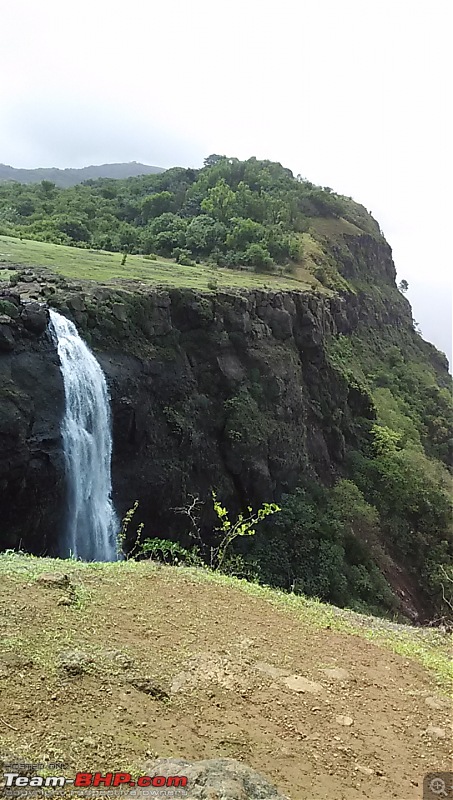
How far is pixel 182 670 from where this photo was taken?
17.1 ft

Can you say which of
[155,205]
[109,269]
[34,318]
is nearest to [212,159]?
[155,205]

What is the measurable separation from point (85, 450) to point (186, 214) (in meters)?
29.9

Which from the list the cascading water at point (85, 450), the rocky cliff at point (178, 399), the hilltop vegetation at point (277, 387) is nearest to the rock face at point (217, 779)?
the hilltop vegetation at point (277, 387)

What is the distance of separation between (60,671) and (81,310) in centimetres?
1206

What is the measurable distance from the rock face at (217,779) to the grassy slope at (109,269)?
15.7 m

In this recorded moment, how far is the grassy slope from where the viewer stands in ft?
63.5

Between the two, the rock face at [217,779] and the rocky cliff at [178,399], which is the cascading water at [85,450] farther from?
the rock face at [217,779]

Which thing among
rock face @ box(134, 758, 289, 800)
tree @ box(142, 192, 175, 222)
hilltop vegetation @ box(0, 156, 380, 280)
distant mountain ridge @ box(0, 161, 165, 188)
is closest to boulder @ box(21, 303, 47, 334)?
rock face @ box(134, 758, 289, 800)

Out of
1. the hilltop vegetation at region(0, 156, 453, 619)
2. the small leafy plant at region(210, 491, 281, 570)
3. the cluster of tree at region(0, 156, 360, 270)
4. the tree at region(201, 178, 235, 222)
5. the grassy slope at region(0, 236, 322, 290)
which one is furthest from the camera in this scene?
the tree at region(201, 178, 235, 222)

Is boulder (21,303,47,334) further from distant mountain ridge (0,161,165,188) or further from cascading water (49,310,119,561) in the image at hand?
distant mountain ridge (0,161,165,188)

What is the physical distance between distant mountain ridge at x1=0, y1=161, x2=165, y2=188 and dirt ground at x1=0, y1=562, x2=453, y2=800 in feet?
284

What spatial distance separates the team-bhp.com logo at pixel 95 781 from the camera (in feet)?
11.3

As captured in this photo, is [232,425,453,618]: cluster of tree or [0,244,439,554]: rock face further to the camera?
[232,425,453,618]: cluster of tree

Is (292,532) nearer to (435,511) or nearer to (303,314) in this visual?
(435,511)
